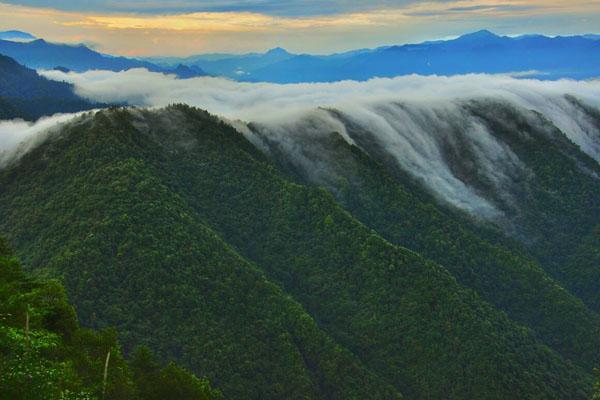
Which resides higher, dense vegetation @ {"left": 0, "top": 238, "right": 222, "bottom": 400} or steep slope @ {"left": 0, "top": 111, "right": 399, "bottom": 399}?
dense vegetation @ {"left": 0, "top": 238, "right": 222, "bottom": 400}

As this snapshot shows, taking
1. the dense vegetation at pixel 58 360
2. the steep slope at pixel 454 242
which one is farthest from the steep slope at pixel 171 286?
the dense vegetation at pixel 58 360

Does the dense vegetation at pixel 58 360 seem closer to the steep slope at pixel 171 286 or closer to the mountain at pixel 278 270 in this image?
the steep slope at pixel 171 286

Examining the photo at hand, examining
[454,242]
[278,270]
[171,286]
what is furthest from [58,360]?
[454,242]

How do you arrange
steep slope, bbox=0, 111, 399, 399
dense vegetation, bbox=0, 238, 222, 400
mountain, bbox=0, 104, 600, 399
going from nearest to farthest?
dense vegetation, bbox=0, 238, 222, 400, steep slope, bbox=0, 111, 399, 399, mountain, bbox=0, 104, 600, 399

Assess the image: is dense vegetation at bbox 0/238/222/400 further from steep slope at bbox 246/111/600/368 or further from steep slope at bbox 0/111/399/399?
steep slope at bbox 246/111/600/368

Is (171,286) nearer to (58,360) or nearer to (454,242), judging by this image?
(58,360)

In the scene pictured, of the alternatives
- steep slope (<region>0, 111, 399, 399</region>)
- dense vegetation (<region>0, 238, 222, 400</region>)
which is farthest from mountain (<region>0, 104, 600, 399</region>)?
dense vegetation (<region>0, 238, 222, 400</region>)

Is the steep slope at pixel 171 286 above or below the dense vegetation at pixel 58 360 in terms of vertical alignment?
below
